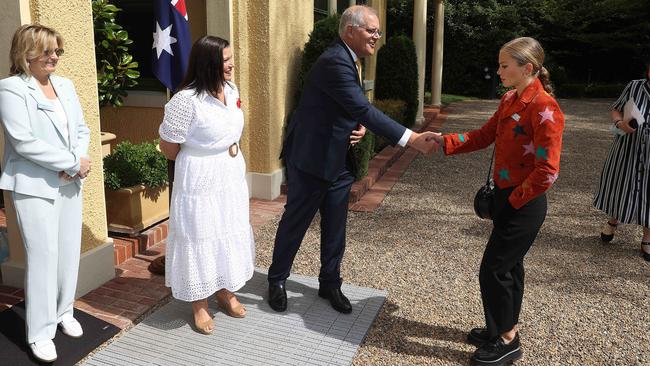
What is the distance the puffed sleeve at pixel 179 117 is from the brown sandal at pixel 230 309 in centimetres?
118

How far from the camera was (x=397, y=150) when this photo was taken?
32.5 ft

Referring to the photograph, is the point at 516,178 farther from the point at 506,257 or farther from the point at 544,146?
the point at 506,257

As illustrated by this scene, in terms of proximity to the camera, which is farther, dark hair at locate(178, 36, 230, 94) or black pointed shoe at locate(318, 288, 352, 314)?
black pointed shoe at locate(318, 288, 352, 314)

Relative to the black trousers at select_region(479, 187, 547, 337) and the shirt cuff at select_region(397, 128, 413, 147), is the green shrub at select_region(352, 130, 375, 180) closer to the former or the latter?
the shirt cuff at select_region(397, 128, 413, 147)

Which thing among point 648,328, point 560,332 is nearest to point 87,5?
point 560,332

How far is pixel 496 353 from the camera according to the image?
316 cm

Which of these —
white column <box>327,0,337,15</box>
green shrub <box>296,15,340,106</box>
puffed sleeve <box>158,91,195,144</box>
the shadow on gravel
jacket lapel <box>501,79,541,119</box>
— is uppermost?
white column <box>327,0,337,15</box>

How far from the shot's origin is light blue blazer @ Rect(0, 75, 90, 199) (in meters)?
2.69

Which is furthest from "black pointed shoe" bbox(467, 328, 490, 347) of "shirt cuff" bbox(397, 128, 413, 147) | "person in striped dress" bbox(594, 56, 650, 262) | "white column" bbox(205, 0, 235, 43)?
"white column" bbox(205, 0, 235, 43)

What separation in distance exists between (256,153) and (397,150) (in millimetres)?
3850

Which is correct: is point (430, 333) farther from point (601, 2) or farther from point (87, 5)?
point (601, 2)

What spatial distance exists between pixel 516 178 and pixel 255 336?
5.94ft

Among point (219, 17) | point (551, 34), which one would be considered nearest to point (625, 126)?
point (219, 17)

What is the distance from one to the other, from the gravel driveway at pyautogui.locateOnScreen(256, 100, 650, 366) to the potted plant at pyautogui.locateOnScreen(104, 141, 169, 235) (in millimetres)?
1072
